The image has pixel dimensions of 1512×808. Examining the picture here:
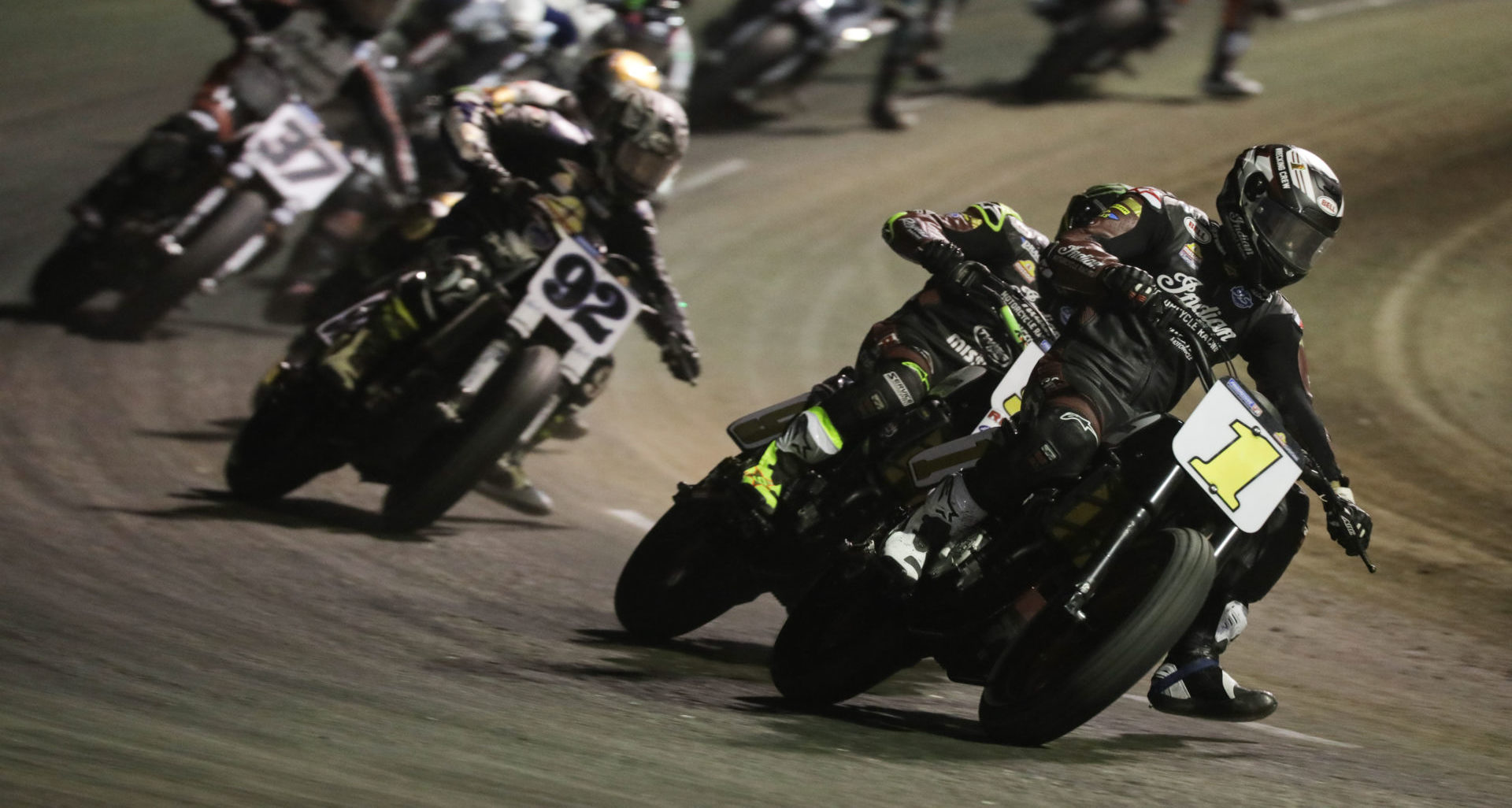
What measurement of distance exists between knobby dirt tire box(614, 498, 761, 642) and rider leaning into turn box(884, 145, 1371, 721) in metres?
0.88

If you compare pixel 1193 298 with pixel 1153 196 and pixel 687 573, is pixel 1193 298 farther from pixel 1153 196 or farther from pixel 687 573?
pixel 687 573

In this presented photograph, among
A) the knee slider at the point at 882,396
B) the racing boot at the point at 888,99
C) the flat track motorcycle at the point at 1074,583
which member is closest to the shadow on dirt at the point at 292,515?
the knee slider at the point at 882,396

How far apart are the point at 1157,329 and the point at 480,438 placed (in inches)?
108

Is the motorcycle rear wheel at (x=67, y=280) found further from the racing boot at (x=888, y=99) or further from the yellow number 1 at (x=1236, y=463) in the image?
the racing boot at (x=888, y=99)

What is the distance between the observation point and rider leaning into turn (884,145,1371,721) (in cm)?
531

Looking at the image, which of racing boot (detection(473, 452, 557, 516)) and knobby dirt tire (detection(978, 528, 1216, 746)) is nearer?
knobby dirt tire (detection(978, 528, 1216, 746))

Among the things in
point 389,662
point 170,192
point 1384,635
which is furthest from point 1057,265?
point 170,192

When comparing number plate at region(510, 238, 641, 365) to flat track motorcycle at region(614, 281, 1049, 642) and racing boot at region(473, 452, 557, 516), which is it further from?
racing boot at region(473, 452, 557, 516)

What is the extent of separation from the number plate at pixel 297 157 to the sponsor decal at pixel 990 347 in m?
4.87

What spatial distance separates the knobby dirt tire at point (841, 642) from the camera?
5.42 metres

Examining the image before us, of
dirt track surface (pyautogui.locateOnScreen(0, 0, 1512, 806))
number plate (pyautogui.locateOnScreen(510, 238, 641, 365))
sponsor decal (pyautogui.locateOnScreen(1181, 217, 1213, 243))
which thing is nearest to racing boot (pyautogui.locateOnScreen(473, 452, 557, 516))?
dirt track surface (pyautogui.locateOnScreen(0, 0, 1512, 806))

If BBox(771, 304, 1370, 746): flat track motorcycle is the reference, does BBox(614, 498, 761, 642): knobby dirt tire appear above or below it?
below

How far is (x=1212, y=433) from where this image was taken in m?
4.93

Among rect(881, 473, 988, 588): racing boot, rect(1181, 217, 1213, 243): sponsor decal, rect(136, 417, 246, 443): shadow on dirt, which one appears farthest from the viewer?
rect(136, 417, 246, 443): shadow on dirt
